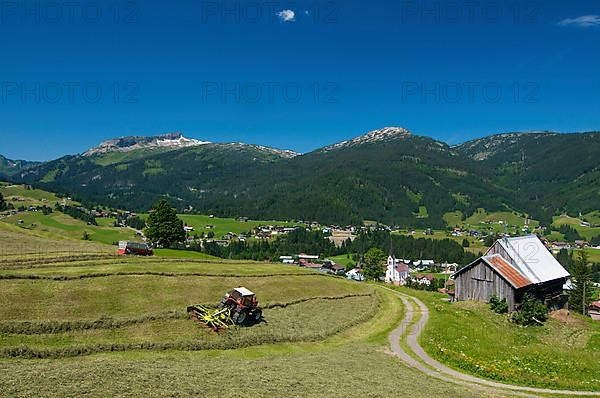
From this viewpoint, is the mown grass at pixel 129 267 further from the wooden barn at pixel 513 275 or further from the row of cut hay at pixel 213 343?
the wooden barn at pixel 513 275

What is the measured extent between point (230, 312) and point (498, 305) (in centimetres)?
3722

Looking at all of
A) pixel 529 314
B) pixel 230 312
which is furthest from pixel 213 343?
pixel 529 314

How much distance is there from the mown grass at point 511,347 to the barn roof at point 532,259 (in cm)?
705

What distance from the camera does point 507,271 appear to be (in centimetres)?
5934

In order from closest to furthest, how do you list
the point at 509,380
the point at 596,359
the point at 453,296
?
the point at 509,380 → the point at 596,359 → the point at 453,296

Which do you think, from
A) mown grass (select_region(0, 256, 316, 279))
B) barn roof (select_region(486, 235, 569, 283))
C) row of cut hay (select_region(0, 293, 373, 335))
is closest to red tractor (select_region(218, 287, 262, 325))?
row of cut hay (select_region(0, 293, 373, 335))

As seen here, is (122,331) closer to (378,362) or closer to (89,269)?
(89,269)

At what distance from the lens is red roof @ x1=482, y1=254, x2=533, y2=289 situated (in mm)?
57125

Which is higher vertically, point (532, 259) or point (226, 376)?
point (532, 259)

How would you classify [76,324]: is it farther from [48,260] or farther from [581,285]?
[581,285]

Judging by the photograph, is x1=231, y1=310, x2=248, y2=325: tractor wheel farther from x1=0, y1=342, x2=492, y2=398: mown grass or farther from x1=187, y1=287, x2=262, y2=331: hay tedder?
x1=0, y1=342, x2=492, y2=398: mown grass

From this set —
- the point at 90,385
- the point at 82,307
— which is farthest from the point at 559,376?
the point at 82,307

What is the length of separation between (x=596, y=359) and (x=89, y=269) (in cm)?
4668

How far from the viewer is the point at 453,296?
2692 inches
